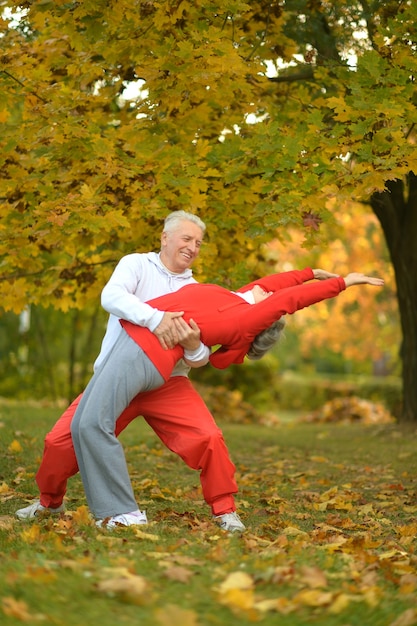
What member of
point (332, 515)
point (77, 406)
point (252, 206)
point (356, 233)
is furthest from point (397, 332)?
point (77, 406)

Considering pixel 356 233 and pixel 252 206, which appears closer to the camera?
pixel 252 206

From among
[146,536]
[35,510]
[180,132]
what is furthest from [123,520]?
[180,132]

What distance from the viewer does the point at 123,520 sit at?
466 centimetres

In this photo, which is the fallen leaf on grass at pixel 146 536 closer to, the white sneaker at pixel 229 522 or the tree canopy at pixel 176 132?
the white sneaker at pixel 229 522

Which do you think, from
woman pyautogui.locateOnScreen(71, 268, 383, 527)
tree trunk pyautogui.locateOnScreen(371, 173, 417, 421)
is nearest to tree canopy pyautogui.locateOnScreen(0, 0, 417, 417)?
woman pyautogui.locateOnScreen(71, 268, 383, 527)

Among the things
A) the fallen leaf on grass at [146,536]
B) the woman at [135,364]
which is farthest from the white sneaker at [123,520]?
the fallen leaf on grass at [146,536]

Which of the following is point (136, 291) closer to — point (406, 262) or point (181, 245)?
point (181, 245)

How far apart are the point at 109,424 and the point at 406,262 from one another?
725 cm

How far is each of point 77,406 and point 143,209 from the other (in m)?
2.37

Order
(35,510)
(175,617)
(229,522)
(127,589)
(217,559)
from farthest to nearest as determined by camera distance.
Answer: (35,510) → (229,522) → (217,559) → (127,589) → (175,617)

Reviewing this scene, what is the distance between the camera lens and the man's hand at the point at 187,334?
15.1ft

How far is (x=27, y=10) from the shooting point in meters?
7.13

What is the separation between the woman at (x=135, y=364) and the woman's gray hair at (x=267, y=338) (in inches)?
2.6

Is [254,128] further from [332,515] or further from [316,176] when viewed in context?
[332,515]
